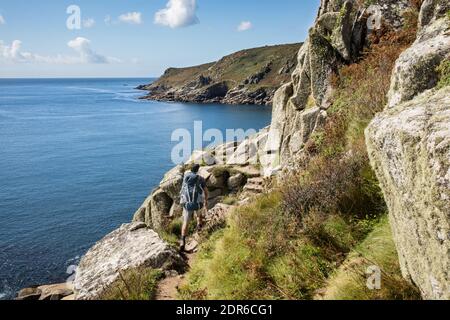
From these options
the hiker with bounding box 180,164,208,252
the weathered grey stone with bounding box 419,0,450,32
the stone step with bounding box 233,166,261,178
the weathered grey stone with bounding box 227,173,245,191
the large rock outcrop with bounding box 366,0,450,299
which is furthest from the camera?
the weathered grey stone with bounding box 227,173,245,191

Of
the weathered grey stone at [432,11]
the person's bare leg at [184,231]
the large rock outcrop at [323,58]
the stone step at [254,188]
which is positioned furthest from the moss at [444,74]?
the stone step at [254,188]

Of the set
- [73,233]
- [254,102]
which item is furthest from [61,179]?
[254,102]

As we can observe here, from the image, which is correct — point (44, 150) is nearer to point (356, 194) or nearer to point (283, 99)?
point (283, 99)

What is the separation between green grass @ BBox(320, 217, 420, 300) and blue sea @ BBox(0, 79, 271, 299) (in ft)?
73.2

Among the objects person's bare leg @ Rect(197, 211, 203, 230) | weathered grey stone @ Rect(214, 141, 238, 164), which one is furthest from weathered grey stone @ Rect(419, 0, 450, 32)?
weathered grey stone @ Rect(214, 141, 238, 164)

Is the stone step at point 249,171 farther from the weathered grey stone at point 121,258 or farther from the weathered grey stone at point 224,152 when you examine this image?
the weathered grey stone at point 121,258

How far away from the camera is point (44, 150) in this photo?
191 feet

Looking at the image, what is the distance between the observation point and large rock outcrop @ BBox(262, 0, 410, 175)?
15398mm

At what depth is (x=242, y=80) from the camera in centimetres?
15550

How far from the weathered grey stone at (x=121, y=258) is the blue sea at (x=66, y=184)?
14070mm

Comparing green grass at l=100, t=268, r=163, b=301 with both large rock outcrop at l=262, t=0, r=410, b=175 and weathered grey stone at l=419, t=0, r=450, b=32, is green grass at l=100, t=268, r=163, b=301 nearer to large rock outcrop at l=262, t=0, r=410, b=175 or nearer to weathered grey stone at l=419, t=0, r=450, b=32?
large rock outcrop at l=262, t=0, r=410, b=175

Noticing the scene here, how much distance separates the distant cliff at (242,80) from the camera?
454ft

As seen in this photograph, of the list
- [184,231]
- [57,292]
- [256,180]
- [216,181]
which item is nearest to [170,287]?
[184,231]

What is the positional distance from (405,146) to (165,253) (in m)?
7.53
